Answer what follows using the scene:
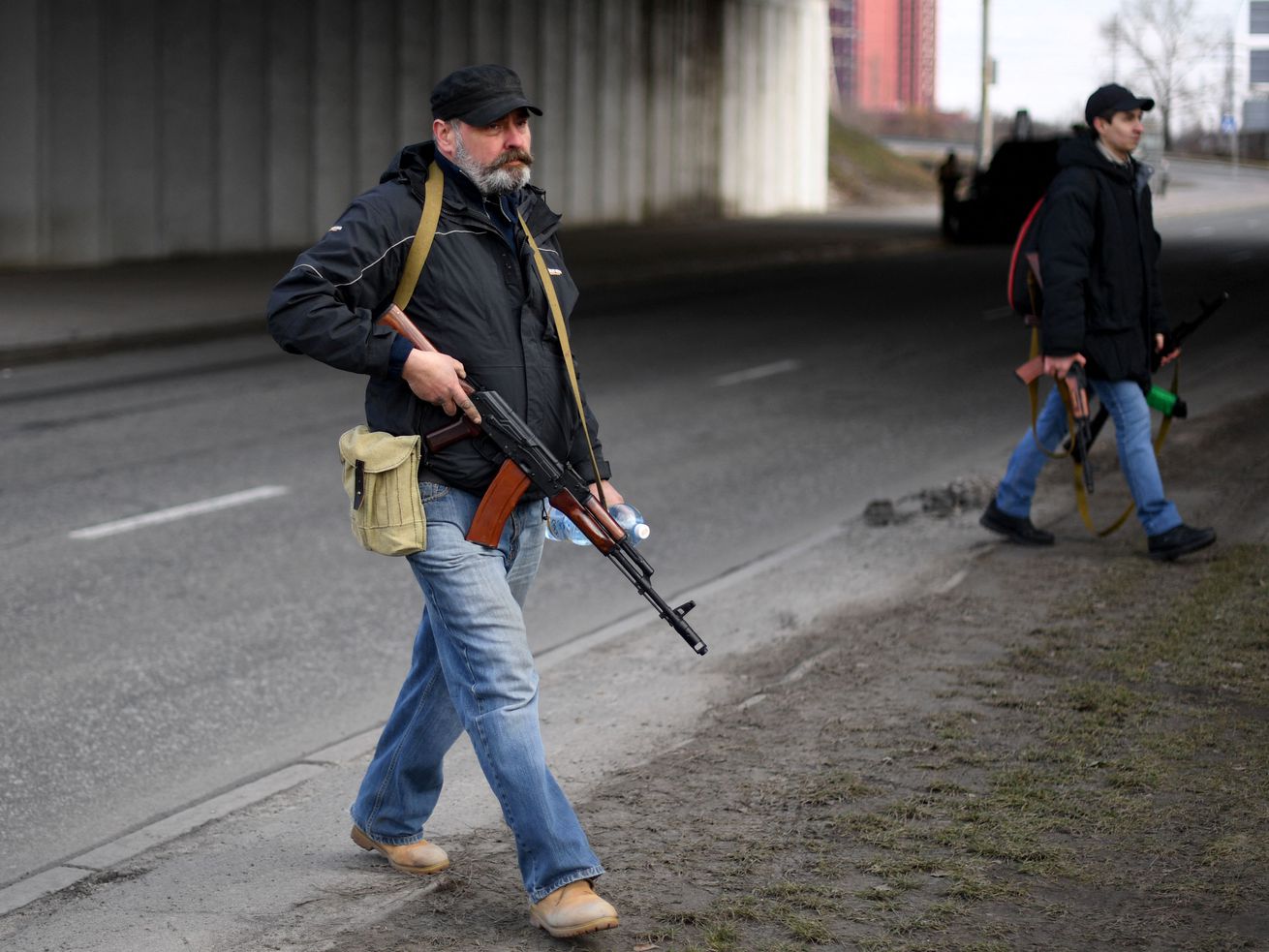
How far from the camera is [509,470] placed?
13.2 ft

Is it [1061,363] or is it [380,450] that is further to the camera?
[1061,363]

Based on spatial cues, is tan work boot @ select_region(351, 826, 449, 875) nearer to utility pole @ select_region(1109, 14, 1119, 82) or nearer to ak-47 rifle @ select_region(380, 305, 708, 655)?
ak-47 rifle @ select_region(380, 305, 708, 655)

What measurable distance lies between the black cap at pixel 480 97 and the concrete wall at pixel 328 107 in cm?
2000

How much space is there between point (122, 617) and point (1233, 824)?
15.3ft

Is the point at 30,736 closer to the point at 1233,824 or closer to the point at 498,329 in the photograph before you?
the point at 498,329

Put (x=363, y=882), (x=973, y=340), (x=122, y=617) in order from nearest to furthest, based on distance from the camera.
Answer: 1. (x=363, y=882)
2. (x=122, y=617)
3. (x=973, y=340)

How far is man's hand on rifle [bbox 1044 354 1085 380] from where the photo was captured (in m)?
7.47

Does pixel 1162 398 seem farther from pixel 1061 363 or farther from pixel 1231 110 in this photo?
pixel 1231 110

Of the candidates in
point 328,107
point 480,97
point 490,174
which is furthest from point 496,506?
point 328,107

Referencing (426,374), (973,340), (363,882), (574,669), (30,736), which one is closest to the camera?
(426,374)

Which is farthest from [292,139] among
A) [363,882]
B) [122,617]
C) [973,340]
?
[363,882]

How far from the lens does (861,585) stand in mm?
7688

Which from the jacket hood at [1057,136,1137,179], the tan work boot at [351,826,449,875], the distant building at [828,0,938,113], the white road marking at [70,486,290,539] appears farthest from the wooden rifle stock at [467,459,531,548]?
the distant building at [828,0,938,113]

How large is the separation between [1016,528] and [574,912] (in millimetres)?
4833
